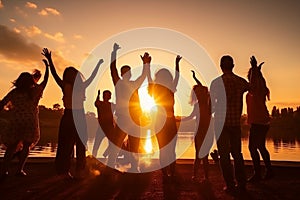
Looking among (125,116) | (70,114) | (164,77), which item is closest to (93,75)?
(70,114)

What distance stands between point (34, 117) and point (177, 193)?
368cm

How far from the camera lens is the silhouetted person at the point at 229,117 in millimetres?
5953

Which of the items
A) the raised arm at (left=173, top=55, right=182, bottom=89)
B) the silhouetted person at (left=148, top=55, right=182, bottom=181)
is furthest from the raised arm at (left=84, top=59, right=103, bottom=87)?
the raised arm at (left=173, top=55, right=182, bottom=89)

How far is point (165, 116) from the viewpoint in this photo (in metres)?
7.23

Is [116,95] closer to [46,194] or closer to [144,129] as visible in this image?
[144,129]

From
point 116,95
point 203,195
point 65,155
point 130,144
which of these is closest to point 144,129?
point 130,144

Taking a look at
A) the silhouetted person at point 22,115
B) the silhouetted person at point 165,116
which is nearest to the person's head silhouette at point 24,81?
the silhouetted person at point 22,115

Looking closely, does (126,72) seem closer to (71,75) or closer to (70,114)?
(71,75)

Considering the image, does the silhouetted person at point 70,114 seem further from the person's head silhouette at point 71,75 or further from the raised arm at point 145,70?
the raised arm at point 145,70

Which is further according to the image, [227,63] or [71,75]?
[71,75]

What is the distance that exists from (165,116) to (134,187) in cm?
170

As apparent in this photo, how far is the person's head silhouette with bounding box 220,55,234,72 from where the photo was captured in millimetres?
6164

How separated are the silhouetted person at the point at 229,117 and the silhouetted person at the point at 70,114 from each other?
259cm

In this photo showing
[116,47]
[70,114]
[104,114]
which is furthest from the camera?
[104,114]
